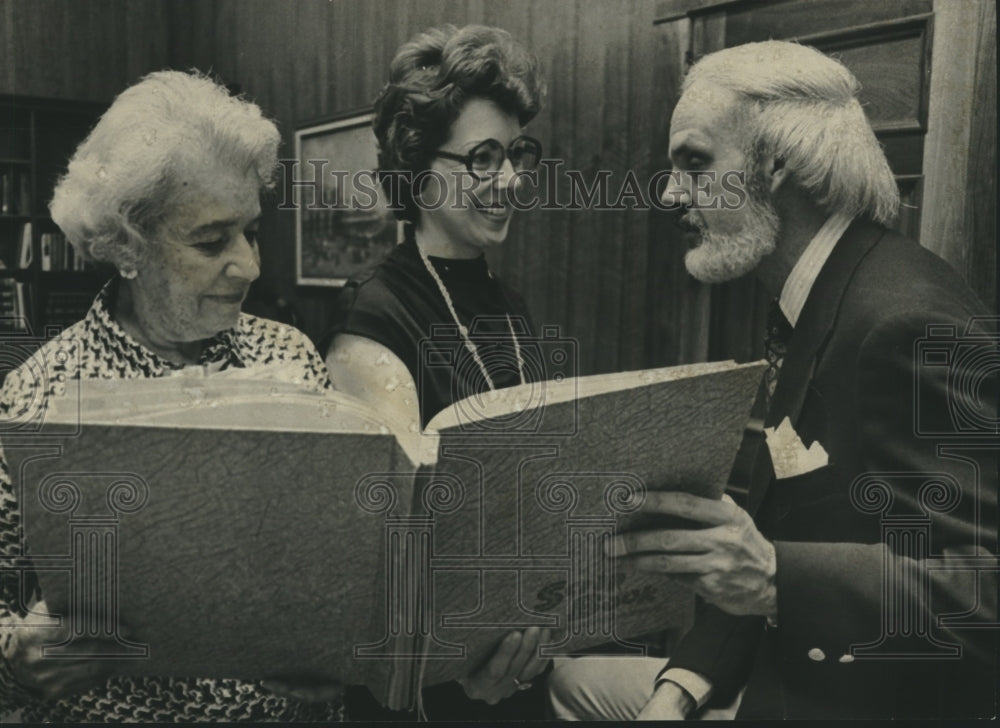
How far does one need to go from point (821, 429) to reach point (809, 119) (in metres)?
0.50

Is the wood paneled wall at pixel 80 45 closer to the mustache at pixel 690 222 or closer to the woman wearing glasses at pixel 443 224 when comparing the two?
the woman wearing glasses at pixel 443 224

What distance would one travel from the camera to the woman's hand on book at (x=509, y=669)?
1374 mm

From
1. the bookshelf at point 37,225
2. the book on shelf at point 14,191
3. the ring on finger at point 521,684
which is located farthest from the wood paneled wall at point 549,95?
the ring on finger at point 521,684

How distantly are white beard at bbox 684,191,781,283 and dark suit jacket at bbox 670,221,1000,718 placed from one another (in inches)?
4.2

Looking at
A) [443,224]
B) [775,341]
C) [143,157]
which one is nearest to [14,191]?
[143,157]

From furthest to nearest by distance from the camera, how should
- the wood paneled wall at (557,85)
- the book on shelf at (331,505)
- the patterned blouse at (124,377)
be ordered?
the wood paneled wall at (557,85) → the patterned blouse at (124,377) → the book on shelf at (331,505)

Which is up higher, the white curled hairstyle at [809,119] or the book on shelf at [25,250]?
the white curled hairstyle at [809,119]

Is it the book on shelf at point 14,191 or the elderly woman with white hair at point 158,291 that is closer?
the elderly woman with white hair at point 158,291

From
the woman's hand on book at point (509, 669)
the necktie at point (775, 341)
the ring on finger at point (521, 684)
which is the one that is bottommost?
the ring on finger at point (521, 684)

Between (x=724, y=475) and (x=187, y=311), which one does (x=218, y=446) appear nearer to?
(x=187, y=311)

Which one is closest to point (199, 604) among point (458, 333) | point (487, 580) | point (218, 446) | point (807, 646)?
point (218, 446)

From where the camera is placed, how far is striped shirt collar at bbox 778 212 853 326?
1.40 metres

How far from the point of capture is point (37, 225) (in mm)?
1409

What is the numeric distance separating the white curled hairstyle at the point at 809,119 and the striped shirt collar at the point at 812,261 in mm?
23
